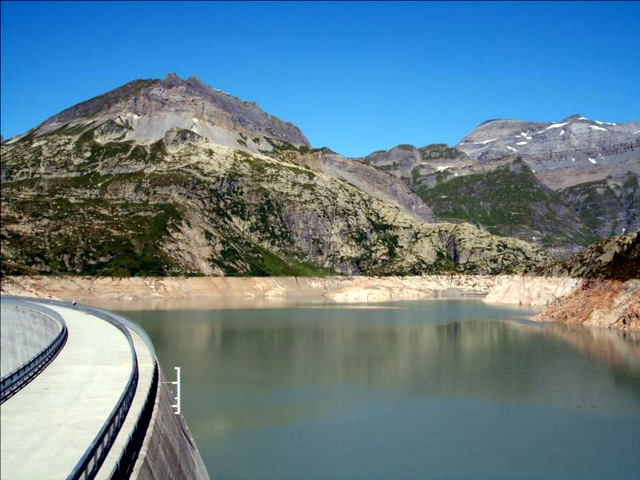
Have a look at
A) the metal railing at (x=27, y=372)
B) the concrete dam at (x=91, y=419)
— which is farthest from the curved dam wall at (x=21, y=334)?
the metal railing at (x=27, y=372)

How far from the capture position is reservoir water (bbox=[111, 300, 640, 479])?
130ft

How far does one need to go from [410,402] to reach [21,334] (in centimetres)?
4902

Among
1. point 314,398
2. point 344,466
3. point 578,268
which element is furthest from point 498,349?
point 578,268

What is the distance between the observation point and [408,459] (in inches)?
1593

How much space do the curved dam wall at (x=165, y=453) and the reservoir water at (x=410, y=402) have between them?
3.82 m

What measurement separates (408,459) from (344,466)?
412cm

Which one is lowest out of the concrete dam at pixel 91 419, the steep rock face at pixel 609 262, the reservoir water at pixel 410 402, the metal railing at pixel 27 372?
the reservoir water at pixel 410 402

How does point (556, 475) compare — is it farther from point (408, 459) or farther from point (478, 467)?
point (408, 459)

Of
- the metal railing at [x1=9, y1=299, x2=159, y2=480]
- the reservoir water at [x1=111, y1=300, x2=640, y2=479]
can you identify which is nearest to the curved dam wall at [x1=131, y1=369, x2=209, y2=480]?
the metal railing at [x1=9, y1=299, x2=159, y2=480]

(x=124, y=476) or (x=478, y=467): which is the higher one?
(x=124, y=476)

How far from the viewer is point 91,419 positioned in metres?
27.7

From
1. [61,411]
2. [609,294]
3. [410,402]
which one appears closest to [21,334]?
[410,402]

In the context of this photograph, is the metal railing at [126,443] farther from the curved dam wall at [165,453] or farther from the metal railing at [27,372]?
the metal railing at [27,372]

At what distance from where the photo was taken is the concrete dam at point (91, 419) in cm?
2158
